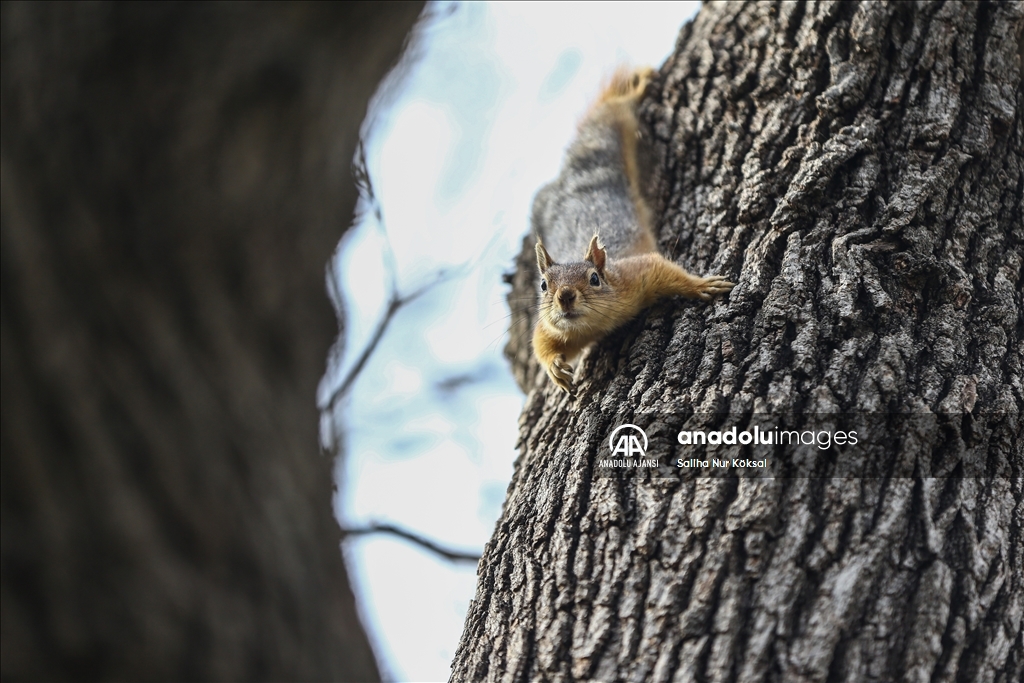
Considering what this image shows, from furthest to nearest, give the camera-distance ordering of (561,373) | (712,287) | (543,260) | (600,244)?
(600,244) < (543,260) < (561,373) < (712,287)

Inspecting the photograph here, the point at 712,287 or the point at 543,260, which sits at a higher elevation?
the point at 543,260

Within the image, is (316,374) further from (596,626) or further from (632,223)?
(632,223)

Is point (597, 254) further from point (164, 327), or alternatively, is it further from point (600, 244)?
point (164, 327)

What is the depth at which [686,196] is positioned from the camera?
3.64m

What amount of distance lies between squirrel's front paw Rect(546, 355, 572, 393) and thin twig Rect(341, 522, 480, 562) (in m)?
2.50

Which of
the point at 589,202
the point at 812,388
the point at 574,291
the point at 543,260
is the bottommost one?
the point at 812,388

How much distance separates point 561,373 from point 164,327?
2.23m

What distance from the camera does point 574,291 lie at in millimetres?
3570

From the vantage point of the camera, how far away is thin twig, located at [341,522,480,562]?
5.55 m

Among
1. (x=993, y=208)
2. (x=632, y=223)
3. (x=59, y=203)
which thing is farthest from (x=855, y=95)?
(x=59, y=203)

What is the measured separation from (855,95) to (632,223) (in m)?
1.36

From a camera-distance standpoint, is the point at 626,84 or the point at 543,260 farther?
the point at 626,84

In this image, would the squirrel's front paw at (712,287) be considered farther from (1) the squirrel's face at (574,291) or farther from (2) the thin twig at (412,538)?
(2) the thin twig at (412,538)

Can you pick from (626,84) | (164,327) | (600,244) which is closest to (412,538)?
(600,244)
